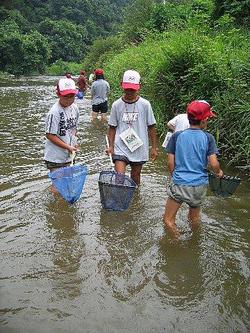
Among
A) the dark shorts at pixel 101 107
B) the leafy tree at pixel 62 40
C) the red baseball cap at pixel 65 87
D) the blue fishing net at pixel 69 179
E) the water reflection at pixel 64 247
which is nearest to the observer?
the water reflection at pixel 64 247

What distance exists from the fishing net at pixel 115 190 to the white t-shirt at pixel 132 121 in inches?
16.2

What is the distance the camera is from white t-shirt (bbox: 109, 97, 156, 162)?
5.79 meters

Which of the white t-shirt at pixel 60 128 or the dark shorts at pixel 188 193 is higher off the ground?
the white t-shirt at pixel 60 128

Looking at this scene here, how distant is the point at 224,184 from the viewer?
5.30m

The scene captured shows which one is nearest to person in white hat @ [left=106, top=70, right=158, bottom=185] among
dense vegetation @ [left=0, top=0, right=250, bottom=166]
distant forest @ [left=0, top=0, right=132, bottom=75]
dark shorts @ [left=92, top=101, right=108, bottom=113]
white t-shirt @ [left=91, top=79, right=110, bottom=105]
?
dense vegetation @ [left=0, top=0, right=250, bottom=166]

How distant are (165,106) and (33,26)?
249 feet

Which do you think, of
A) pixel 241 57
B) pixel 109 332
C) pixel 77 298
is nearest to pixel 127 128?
pixel 77 298

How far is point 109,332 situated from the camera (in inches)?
132

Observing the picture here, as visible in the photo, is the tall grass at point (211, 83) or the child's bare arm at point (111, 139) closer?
the child's bare arm at point (111, 139)

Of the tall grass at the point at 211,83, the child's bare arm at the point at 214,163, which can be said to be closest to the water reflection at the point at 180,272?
the child's bare arm at the point at 214,163

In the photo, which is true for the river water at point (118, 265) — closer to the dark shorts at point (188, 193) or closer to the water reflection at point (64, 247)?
the water reflection at point (64, 247)

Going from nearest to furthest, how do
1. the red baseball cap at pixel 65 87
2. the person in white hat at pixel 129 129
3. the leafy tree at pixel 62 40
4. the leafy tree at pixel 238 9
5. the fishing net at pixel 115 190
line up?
the fishing net at pixel 115 190, the red baseball cap at pixel 65 87, the person in white hat at pixel 129 129, the leafy tree at pixel 238 9, the leafy tree at pixel 62 40

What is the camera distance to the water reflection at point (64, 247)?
4.02 metres

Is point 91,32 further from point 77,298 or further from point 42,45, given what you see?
point 77,298
